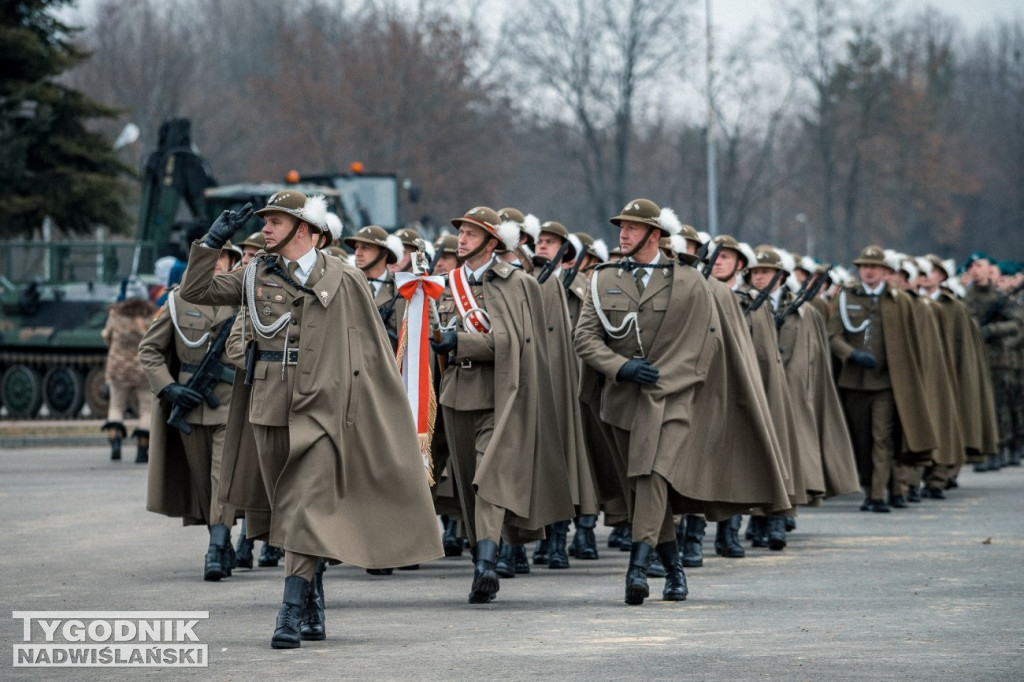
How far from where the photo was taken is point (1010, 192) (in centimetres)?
8388

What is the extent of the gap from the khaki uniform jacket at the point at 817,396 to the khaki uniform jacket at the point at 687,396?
10.5 ft

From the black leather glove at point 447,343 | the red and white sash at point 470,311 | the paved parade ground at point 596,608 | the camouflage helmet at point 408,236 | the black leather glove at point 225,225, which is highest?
the camouflage helmet at point 408,236

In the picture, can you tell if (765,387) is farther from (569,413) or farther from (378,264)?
(378,264)

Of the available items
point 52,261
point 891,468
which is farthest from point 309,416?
point 52,261

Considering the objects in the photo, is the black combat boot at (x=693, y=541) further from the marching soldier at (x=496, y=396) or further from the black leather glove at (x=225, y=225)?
the black leather glove at (x=225, y=225)

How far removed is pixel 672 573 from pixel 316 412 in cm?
251

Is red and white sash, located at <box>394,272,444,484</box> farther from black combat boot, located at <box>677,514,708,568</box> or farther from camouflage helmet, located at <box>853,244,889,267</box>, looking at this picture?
camouflage helmet, located at <box>853,244,889,267</box>

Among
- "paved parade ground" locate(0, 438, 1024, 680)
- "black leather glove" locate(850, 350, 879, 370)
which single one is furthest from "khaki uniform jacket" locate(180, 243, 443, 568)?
"black leather glove" locate(850, 350, 879, 370)

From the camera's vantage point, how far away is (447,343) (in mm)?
10617

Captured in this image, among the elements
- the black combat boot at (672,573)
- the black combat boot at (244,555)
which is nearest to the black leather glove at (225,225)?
the black combat boot at (672,573)

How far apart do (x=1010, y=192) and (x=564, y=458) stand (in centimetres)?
7617

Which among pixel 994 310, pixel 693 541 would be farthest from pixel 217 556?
pixel 994 310

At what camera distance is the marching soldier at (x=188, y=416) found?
11.5m

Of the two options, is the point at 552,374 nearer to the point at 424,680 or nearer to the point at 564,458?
the point at 564,458
